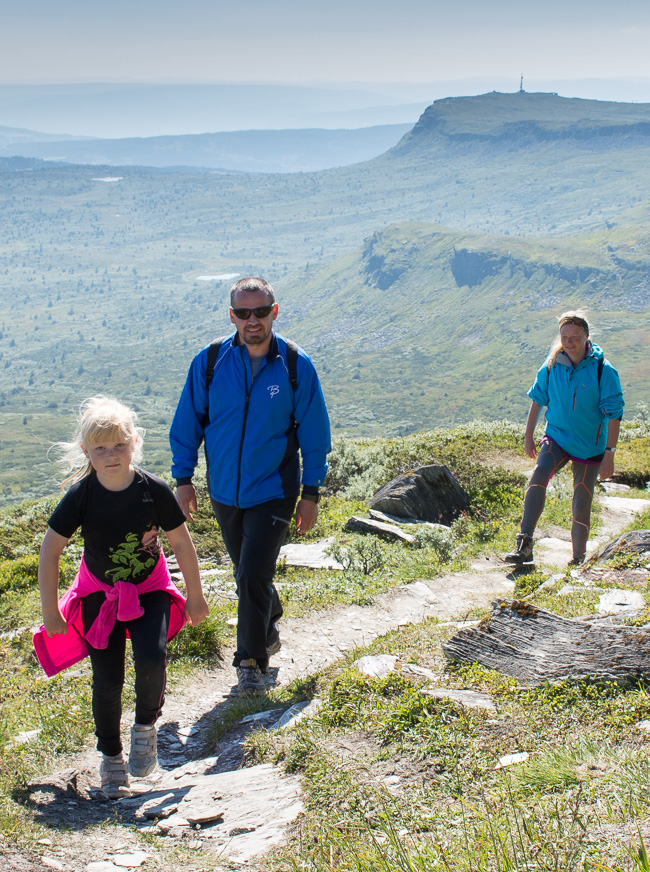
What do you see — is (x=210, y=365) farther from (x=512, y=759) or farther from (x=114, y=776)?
(x=512, y=759)

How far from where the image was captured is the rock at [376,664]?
4.63m

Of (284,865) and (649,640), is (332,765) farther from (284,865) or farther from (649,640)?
(649,640)

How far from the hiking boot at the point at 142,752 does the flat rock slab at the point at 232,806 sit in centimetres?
12

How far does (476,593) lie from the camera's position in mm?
7855

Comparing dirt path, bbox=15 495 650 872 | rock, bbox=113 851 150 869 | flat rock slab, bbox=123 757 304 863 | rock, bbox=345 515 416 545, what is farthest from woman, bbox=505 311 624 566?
rock, bbox=113 851 150 869

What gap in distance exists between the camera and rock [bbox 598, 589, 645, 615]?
5.24 metres

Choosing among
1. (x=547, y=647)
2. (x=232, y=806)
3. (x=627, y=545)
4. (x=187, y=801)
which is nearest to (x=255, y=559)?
(x=187, y=801)

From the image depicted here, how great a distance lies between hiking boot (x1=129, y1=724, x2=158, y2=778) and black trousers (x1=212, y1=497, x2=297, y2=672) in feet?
4.14

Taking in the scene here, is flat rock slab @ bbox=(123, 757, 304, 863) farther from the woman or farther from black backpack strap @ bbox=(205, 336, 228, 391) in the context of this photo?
the woman

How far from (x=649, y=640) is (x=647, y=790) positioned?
4.32 ft

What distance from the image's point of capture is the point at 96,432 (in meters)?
4.01

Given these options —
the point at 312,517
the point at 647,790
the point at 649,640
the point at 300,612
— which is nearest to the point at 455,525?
the point at 300,612

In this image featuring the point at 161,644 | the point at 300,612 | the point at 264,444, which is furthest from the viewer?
the point at 300,612

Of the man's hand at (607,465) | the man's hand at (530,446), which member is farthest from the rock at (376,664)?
the man's hand at (530,446)
